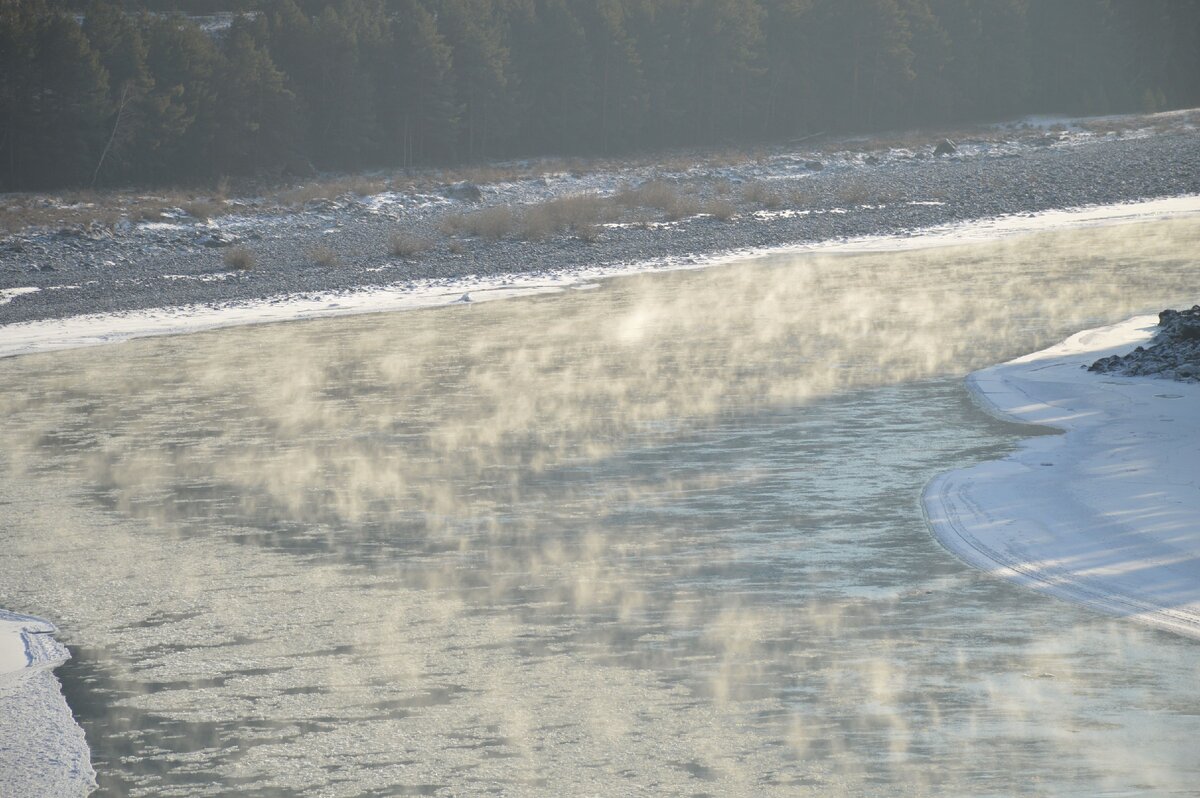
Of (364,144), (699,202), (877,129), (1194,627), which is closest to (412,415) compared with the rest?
(1194,627)

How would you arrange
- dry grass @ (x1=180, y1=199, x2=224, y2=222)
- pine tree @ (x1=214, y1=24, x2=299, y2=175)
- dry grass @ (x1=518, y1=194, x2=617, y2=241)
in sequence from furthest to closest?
1. pine tree @ (x1=214, y1=24, x2=299, y2=175)
2. dry grass @ (x1=180, y1=199, x2=224, y2=222)
3. dry grass @ (x1=518, y1=194, x2=617, y2=241)

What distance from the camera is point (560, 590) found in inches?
288

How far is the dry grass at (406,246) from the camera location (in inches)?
1016

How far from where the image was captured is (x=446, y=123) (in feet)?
193

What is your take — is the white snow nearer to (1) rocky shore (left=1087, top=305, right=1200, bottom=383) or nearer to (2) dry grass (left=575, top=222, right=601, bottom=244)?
(2) dry grass (left=575, top=222, right=601, bottom=244)

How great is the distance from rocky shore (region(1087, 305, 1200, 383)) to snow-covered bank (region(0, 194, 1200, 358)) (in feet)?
34.8

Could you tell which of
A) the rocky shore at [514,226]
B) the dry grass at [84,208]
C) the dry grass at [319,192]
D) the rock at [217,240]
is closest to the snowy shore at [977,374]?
the rocky shore at [514,226]

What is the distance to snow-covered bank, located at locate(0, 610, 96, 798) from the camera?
208 inches

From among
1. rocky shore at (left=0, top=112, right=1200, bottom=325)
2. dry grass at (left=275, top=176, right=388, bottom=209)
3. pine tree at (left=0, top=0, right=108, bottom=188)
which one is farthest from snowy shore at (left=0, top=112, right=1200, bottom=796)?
pine tree at (left=0, top=0, right=108, bottom=188)

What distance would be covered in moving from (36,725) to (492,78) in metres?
57.3

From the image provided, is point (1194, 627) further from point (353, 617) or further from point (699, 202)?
point (699, 202)

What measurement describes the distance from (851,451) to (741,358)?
14.6 feet

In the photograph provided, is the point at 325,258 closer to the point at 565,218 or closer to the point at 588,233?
the point at 588,233

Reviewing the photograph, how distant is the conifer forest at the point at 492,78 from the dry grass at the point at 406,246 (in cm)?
1295
